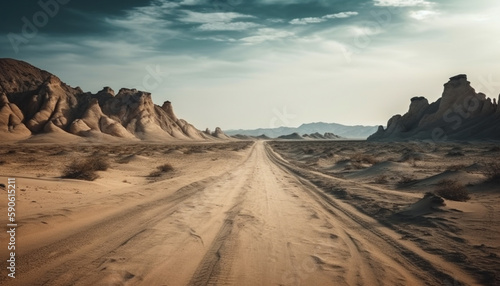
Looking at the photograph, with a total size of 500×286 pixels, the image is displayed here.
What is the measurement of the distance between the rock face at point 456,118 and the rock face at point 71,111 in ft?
262

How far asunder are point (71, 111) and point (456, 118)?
102952 mm

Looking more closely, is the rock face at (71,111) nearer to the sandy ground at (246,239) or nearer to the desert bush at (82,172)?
the desert bush at (82,172)

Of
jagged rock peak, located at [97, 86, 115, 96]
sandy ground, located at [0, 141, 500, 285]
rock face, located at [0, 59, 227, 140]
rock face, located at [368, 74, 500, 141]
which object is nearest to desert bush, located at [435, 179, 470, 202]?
sandy ground, located at [0, 141, 500, 285]

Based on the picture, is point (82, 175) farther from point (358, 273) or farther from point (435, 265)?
point (435, 265)

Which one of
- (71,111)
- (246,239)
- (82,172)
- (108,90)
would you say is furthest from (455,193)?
(108,90)

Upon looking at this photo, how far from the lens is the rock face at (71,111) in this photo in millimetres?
69500

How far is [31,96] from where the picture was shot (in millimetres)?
77125

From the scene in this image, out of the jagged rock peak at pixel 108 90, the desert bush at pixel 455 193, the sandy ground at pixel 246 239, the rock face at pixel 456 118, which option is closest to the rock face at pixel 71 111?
the jagged rock peak at pixel 108 90

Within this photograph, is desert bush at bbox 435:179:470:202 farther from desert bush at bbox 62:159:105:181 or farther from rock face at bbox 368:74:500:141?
rock face at bbox 368:74:500:141

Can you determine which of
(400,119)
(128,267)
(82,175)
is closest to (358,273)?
(128,267)

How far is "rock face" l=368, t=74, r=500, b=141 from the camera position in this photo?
204 ft

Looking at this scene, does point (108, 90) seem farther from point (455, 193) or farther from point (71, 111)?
point (455, 193)

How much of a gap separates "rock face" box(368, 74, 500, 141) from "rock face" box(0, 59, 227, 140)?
79792mm

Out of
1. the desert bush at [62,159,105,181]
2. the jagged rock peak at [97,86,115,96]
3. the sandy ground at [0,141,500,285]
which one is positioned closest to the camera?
the sandy ground at [0,141,500,285]
